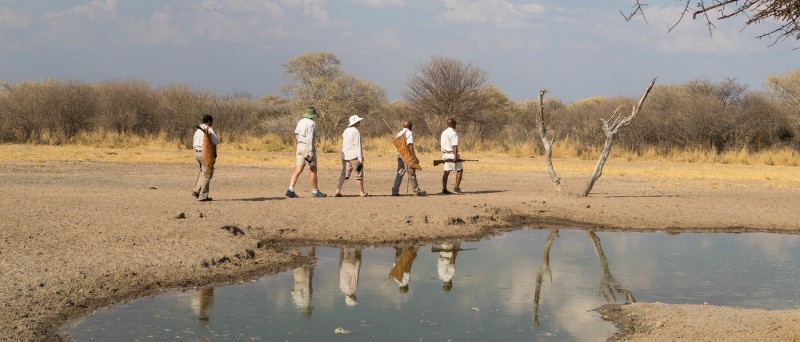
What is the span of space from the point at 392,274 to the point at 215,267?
224 centimetres

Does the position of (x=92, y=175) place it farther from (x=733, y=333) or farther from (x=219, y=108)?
(x=219, y=108)

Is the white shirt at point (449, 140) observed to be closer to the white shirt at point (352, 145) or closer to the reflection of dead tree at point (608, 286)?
the white shirt at point (352, 145)

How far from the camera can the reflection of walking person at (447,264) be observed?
37.1 ft

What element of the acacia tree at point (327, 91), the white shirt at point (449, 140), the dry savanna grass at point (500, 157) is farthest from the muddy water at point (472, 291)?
the acacia tree at point (327, 91)

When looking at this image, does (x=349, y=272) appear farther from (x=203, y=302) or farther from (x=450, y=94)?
(x=450, y=94)

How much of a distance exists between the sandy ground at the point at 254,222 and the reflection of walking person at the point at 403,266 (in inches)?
23.2

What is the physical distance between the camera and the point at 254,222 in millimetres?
14180

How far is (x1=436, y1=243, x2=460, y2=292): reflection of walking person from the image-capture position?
11.3m

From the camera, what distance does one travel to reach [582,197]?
62.8 ft

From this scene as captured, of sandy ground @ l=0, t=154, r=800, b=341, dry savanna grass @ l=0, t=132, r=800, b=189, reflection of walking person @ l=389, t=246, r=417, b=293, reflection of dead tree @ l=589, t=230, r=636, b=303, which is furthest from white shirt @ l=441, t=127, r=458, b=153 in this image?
dry savanna grass @ l=0, t=132, r=800, b=189

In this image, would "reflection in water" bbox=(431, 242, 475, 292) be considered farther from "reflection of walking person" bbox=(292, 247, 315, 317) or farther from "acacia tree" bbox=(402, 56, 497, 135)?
"acacia tree" bbox=(402, 56, 497, 135)

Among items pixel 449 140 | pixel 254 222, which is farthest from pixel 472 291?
pixel 449 140

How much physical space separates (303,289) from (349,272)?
3.95 feet

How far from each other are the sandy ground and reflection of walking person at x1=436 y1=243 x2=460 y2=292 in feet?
1.84
